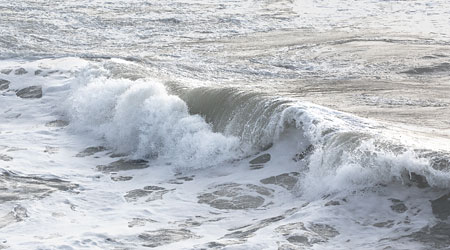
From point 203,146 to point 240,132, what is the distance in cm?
58

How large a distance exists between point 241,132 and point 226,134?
0.31 metres

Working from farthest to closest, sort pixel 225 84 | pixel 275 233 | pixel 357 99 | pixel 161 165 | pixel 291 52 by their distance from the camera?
pixel 291 52 < pixel 225 84 < pixel 357 99 < pixel 161 165 < pixel 275 233

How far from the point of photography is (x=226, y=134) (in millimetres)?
10977

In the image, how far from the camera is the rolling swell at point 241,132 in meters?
8.16

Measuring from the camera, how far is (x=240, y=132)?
35.4 feet

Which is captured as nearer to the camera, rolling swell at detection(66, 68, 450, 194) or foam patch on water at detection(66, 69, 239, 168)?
rolling swell at detection(66, 68, 450, 194)

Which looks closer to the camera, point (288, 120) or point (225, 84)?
point (288, 120)

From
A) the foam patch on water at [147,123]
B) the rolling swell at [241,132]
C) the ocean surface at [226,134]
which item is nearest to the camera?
the ocean surface at [226,134]

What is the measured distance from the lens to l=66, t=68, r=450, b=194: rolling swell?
816cm

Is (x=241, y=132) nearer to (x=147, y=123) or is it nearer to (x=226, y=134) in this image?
(x=226, y=134)

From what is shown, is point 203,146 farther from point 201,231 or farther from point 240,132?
point 201,231

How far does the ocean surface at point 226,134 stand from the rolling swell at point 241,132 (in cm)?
3

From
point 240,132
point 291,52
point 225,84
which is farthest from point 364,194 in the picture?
point 291,52

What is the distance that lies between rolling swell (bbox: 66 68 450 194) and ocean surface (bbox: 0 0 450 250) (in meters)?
0.03
